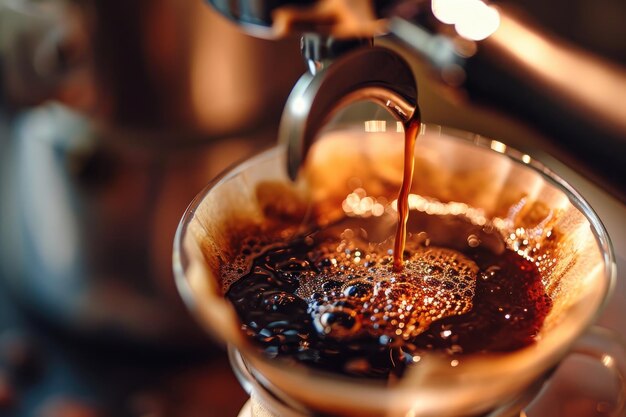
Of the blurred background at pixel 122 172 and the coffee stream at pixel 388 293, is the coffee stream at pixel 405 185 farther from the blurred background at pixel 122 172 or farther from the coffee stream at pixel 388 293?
the blurred background at pixel 122 172

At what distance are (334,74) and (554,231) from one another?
0.63 feet

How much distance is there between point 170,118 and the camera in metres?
1.04

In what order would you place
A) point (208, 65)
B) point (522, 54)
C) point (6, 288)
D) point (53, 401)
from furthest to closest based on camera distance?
1. point (6, 288)
2. point (53, 401)
3. point (208, 65)
4. point (522, 54)

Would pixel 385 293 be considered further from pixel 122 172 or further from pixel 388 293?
pixel 122 172

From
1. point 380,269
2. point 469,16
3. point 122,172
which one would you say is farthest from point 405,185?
point 122,172

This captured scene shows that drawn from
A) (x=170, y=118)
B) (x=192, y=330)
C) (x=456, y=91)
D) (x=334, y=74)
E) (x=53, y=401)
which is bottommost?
(x=53, y=401)

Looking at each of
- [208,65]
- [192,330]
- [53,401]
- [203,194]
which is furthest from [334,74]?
[53,401]

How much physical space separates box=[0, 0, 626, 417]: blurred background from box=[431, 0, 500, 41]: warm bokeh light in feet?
0.21

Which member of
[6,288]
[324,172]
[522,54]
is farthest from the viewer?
[6,288]

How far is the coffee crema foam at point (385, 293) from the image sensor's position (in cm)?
47

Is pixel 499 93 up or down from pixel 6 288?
up

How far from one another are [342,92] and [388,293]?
138 millimetres

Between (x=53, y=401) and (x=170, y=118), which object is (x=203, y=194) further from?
(x=53, y=401)

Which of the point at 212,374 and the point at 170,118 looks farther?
the point at 212,374
